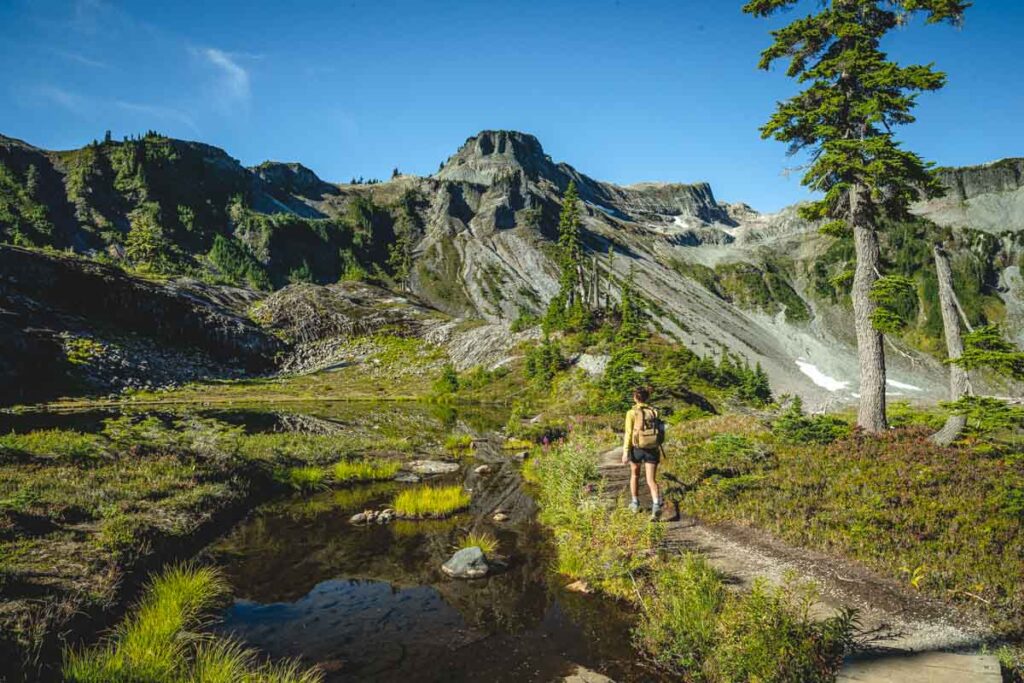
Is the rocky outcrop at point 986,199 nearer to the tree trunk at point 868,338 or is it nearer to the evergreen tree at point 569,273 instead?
the evergreen tree at point 569,273

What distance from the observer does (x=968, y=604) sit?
7715 mm

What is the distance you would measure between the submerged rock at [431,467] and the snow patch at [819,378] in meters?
88.8

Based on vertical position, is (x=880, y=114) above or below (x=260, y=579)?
above

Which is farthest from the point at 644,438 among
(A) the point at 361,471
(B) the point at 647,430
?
(A) the point at 361,471

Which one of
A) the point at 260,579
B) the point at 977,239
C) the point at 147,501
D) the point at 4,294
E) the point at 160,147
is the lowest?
the point at 260,579

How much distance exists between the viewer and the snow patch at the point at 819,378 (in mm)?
94044

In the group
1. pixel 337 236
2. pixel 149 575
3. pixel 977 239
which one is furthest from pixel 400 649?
pixel 977 239

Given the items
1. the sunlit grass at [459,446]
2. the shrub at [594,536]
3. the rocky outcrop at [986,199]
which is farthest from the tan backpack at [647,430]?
the rocky outcrop at [986,199]

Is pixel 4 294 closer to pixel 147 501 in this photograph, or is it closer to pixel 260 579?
pixel 147 501

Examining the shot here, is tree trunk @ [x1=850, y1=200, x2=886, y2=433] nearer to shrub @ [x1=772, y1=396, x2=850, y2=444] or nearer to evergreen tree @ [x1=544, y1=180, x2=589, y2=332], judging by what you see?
shrub @ [x1=772, y1=396, x2=850, y2=444]

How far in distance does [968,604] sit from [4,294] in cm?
8544

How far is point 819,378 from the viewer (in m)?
101

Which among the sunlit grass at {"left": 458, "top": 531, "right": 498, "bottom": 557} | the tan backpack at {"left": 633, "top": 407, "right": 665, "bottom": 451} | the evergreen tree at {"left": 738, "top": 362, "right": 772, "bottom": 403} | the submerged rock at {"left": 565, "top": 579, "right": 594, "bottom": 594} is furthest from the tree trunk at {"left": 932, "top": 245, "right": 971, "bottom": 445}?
the evergreen tree at {"left": 738, "top": 362, "right": 772, "bottom": 403}

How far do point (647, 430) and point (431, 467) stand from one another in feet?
47.7
